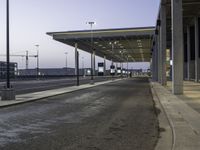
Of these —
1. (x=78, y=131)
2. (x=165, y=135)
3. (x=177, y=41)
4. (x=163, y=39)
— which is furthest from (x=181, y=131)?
(x=163, y=39)

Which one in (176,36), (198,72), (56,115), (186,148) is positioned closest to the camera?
(186,148)

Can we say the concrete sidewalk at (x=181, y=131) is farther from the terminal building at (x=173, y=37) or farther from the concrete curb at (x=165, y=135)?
the terminal building at (x=173, y=37)

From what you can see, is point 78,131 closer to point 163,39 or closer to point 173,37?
point 173,37

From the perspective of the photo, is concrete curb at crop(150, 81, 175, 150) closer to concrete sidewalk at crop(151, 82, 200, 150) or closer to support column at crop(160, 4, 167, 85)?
concrete sidewalk at crop(151, 82, 200, 150)

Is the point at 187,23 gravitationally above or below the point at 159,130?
above

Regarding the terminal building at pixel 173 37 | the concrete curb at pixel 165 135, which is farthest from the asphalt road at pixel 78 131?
the terminal building at pixel 173 37

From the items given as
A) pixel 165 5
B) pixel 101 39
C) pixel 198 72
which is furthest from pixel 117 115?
pixel 101 39

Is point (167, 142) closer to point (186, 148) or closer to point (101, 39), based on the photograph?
point (186, 148)

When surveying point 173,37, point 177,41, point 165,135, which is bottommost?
point 165,135

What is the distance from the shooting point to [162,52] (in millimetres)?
50031

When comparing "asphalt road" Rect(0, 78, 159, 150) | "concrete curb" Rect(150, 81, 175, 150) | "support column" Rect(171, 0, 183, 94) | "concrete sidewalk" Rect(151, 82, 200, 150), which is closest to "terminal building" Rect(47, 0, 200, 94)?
"support column" Rect(171, 0, 183, 94)

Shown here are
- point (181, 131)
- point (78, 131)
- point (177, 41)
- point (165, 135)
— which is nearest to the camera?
point (165, 135)

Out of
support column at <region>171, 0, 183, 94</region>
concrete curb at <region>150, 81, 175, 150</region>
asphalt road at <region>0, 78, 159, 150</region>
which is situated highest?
support column at <region>171, 0, 183, 94</region>

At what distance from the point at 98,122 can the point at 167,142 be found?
4575mm
